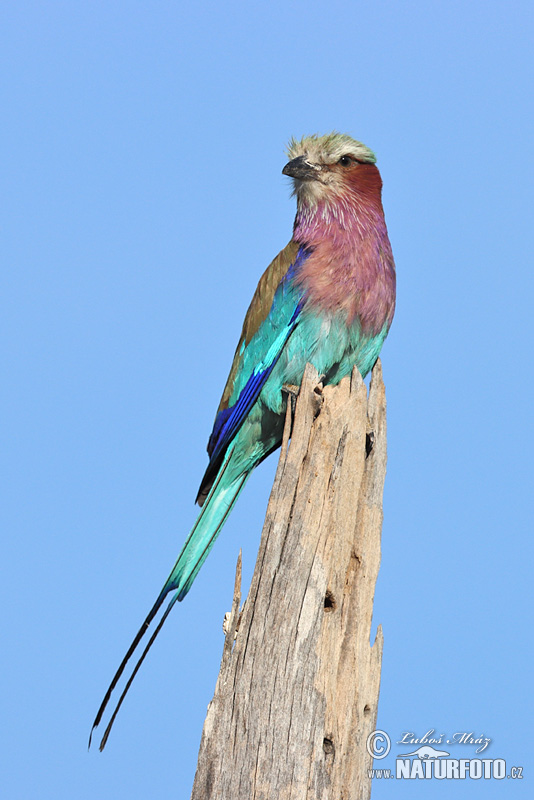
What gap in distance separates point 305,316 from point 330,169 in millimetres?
1081

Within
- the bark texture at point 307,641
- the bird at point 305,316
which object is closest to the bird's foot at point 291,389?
the bird at point 305,316

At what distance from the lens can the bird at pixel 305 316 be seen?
5137 millimetres

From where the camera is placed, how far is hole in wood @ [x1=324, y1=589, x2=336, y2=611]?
13.4 ft

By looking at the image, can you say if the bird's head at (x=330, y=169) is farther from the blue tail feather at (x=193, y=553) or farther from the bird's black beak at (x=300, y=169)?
the blue tail feather at (x=193, y=553)

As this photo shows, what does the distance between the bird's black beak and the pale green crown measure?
2.7 inches

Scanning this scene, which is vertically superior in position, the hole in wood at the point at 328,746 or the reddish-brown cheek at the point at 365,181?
the reddish-brown cheek at the point at 365,181

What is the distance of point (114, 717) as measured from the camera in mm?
4602

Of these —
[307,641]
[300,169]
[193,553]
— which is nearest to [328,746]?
[307,641]

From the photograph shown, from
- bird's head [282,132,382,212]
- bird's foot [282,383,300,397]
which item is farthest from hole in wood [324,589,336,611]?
bird's head [282,132,382,212]

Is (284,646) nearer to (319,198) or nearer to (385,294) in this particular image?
(385,294)

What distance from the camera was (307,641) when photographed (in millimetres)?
3928

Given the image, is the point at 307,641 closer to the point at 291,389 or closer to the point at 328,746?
the point at 328,746

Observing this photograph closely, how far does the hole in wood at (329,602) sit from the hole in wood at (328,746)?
1.88 ft

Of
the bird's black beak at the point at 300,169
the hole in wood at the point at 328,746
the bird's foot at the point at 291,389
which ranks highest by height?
the bird's black beak at the point at 300,169
